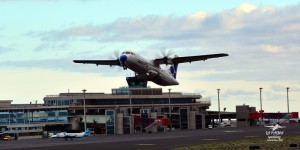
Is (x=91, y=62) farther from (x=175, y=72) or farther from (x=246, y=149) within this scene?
(x=246, y=149)

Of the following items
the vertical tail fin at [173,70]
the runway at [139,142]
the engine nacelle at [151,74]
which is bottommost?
the runway at [139,142]

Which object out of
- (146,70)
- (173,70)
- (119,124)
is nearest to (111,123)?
(119,124)

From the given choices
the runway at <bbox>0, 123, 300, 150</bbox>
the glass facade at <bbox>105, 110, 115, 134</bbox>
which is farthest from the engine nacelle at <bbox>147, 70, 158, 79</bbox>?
the glass facade at <bbox>105, 110, 115, 134</bbox>

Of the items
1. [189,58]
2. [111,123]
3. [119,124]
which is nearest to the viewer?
[189,58]

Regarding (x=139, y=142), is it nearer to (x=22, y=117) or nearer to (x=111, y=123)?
(x=111, y=123)

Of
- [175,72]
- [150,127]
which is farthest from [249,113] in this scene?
[175,72]

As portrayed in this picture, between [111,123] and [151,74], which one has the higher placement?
[151,74]

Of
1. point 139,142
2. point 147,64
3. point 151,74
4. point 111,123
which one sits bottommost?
point 139,142

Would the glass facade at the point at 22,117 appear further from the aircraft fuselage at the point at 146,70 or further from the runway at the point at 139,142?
the aircraft fuselage at the point at 146,70

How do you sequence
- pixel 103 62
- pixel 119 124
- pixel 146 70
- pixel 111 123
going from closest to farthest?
pixel 146 70, pixel 103 62, pixel 119 124, pixel 111 123

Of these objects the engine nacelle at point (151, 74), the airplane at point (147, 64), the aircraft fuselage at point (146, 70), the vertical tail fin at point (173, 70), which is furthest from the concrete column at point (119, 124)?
the engine nacelle at point (151, 74)

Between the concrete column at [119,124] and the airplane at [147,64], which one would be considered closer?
the airplane at [147,64]

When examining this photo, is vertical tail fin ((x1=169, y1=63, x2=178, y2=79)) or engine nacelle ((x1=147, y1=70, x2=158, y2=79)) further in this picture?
vertical tail fin ((x1=169, y1=63, x2=178, y2=79))

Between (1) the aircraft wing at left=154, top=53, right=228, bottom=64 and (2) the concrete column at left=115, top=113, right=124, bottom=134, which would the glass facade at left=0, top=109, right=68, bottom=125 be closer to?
(2) the concrete column at left=115, top=113, right=124, bottom=134
